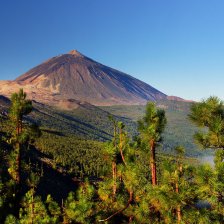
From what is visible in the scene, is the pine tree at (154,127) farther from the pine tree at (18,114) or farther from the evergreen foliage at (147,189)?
the pine tree at (18,114)

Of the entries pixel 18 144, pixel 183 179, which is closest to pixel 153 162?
pixel 183 179

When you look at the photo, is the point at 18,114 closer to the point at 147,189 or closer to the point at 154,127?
the point at 154,127

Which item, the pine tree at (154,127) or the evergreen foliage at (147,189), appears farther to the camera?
the pine tree at (154,127)

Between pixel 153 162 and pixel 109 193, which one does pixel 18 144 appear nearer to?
pixel 109 193

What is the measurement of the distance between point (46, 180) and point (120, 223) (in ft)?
448

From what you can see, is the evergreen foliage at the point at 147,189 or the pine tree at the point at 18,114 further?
the pine tree at the point at 18,114

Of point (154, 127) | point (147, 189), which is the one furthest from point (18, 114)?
point (147, 189)

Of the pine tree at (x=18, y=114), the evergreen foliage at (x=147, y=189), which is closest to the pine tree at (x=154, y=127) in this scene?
the evergreen foliage at (x=147, y=189)

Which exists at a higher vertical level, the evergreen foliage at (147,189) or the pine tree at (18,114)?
the pine tree at (18,114)

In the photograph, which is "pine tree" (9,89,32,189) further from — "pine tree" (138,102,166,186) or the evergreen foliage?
"pine tree" (138,102,166,186)

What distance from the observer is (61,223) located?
16703mm

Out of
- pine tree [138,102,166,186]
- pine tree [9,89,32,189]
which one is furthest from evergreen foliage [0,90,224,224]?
pine tree [9,89,32,189]

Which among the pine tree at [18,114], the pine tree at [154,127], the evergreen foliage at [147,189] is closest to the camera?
the evergreen foliage at [147,189]

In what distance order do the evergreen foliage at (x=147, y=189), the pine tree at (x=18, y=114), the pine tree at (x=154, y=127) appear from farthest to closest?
the pine tree at (x=18, y=114) → the pine tree at (x=154, y=127) → the evergreen foliage at (x=147, y=189)
